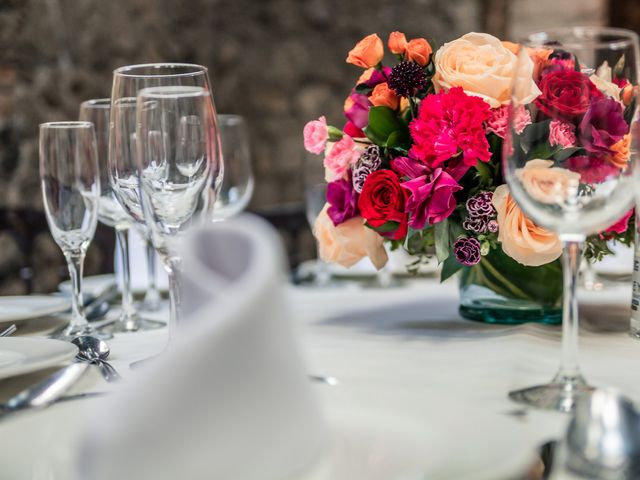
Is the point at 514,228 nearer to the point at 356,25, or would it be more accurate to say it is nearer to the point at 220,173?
the point at 220,173

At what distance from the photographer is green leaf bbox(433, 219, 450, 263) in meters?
1.01

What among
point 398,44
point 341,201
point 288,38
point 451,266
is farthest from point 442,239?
point 288,38

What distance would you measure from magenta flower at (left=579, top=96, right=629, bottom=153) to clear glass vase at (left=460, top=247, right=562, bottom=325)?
13.4 inches

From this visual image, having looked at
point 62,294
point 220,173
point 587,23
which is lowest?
point 62,294

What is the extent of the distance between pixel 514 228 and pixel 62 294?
736 mm

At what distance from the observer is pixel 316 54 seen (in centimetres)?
413

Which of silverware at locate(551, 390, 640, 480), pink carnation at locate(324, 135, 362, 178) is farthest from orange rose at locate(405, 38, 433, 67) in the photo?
silverware at locate(551, 390, 640, 480)

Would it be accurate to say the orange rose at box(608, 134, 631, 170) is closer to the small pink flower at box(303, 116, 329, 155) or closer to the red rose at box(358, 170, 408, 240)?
the red rose at box(358, 170, 408, 240)

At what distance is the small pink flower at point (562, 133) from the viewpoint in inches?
28.2

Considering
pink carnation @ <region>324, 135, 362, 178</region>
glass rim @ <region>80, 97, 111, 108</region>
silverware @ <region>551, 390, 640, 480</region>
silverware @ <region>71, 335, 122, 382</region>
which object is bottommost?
silverware @ <region>71, 335, 122, 382</region>

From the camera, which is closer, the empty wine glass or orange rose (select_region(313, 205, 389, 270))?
the empty wine glass

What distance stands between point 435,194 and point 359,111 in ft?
0.55

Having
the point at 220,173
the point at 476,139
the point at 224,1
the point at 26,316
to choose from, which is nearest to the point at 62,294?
the point at 26,316

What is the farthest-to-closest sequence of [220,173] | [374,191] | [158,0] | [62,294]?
[158,0], [62,294], [374,191], [220,173]
